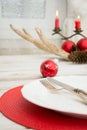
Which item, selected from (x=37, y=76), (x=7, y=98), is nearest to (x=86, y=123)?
(x=7, y=98)

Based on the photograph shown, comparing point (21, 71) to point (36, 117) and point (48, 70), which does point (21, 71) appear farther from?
point (36, 117)

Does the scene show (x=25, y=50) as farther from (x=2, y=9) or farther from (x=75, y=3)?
(x=75, y=3)

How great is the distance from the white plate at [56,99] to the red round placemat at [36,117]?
0.05 feet

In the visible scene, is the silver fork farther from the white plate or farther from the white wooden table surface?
the white wooden table surface

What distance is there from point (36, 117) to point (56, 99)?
66 millimetres

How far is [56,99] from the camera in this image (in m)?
0.49

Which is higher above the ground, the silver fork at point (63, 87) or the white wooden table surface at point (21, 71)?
the silver fork at point (63, 87)

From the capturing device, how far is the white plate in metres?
0.42

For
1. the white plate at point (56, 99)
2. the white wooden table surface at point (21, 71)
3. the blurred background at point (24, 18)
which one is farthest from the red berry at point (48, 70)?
the blurred background at point (24, 18)

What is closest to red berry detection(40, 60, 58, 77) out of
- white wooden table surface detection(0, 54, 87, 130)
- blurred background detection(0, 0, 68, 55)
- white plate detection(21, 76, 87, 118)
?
white wooden table surface detection(0, 54, 87, 130)

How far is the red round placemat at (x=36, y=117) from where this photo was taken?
0.41 metres

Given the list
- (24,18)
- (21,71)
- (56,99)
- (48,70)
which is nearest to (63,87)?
(56,99)

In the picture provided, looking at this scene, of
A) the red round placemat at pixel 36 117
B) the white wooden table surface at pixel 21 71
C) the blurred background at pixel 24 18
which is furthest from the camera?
the blurred background at pixel 24 18

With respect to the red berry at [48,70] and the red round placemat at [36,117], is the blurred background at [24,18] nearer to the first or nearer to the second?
the red berry at [48,70]
